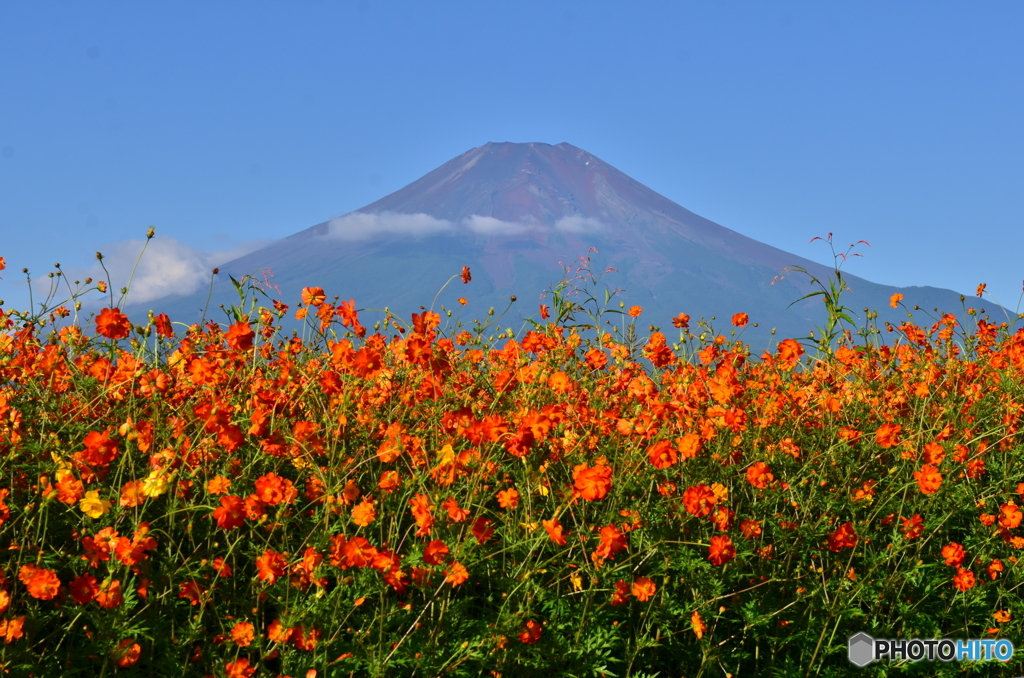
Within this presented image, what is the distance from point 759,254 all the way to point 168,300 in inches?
5519

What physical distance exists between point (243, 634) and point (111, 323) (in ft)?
3.55

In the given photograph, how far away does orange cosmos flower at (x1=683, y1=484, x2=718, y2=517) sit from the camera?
2404 mm

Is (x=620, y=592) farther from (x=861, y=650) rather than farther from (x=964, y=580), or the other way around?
(x=964, y=580)

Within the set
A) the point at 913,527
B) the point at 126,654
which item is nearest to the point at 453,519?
the point at 126,654

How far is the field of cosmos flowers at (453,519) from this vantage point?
2.20 m

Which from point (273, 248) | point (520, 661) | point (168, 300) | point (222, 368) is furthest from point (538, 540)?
point (168, 300)

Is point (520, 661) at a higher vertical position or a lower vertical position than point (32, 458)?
lower

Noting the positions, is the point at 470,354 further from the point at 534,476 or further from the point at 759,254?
the point at 759,254

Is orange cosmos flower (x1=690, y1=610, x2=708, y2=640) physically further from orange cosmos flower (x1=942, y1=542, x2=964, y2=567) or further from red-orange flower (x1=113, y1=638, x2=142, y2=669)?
red-orange flower (x1=113, y1=638, x2=142, y2=669)

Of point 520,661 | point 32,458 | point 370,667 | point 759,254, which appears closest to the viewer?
point 370,667

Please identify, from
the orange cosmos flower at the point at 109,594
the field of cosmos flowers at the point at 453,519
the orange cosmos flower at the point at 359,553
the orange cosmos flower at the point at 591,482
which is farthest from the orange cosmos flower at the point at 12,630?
the orange cosmos flower at the point at 591,482

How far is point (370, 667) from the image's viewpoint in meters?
2.08

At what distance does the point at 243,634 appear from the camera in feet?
7.18

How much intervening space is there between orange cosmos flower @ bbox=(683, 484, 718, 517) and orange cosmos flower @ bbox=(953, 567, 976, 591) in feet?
3.49
